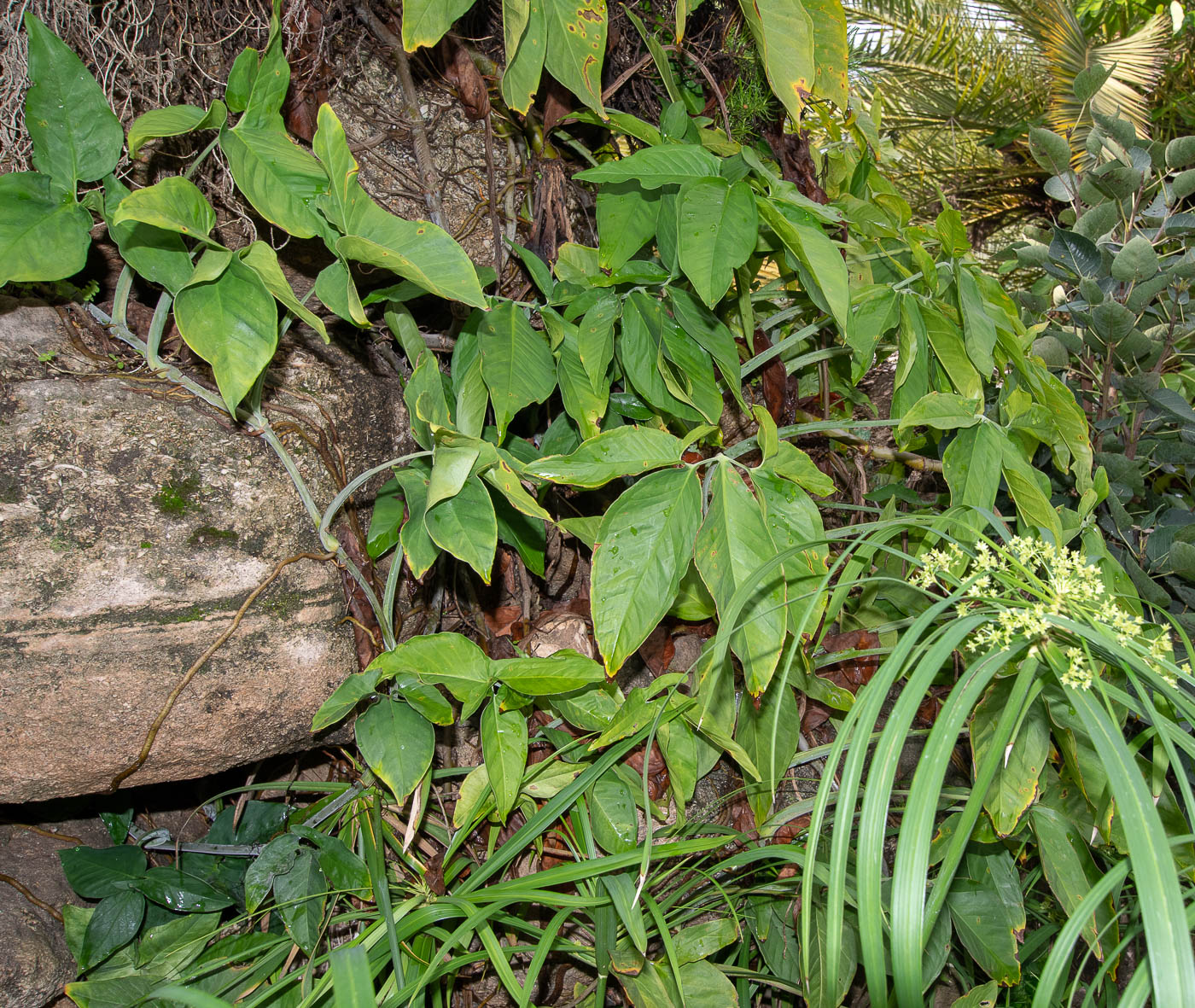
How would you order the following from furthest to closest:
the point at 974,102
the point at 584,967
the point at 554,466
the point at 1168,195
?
the point at 974,102 → the point at 1168,195 → the point at 584,967 → the point at 554,466

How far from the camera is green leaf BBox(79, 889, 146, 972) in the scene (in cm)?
90

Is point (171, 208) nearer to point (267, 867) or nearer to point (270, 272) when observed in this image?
point (270, 272)

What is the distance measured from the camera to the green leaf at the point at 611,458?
749mm

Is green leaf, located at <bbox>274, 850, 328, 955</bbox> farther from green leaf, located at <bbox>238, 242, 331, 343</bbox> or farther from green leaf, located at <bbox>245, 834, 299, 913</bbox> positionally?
green leaf, located at <bbox>238, 242, 331, 343</bbox>

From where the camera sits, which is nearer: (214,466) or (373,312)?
(214,466)

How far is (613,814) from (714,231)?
0.64 m

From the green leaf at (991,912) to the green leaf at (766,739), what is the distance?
10.1 inches

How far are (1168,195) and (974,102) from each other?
18.7ft

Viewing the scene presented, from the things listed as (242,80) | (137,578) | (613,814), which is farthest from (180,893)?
(242,80)

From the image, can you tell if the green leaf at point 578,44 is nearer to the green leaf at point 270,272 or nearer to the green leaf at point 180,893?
the green leaf at point 270,272

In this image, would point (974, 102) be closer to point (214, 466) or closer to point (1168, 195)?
point (1168, 195)

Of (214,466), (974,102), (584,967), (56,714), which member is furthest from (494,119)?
(974,102)

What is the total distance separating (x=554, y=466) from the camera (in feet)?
2.46

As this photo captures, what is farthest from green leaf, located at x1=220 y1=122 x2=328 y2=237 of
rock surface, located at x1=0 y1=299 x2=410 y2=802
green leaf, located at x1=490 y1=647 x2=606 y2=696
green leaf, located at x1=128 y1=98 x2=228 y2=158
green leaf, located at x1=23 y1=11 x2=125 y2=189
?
green leaf, located at x1=490 y1=647 x2=606 y2=696
